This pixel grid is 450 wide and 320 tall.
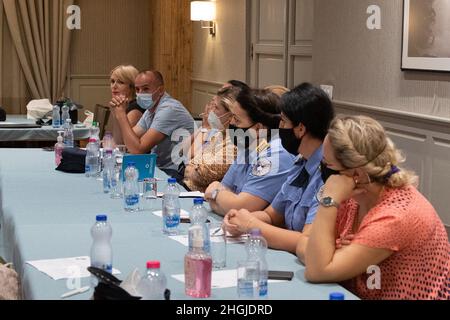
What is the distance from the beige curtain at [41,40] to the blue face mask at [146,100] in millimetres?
3917

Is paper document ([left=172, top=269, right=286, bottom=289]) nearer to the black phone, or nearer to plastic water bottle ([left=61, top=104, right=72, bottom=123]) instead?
the black phone

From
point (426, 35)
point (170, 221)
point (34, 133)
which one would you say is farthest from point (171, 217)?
point (34, 133)

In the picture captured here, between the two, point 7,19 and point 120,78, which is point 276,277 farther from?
point 7,19

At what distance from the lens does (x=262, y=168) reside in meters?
3.47

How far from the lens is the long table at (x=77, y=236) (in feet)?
7.85

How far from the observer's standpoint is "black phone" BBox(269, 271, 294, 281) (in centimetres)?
248

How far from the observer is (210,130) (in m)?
4.95

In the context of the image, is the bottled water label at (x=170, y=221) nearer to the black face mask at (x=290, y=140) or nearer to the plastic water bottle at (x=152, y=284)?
the black face mask at (x=290, y=140)

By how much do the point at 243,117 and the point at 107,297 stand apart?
5.99 feet

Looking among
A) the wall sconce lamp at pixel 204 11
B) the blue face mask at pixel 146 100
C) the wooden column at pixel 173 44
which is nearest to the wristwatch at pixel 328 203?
the blue face mask at pixel 146 100

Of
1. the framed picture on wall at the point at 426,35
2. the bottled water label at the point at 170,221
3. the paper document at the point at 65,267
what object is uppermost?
the framed picture on wall at the point at 426,35

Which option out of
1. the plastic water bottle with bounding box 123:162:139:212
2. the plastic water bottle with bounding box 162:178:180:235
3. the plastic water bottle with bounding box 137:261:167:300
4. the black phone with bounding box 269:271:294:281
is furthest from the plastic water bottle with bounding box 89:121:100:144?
the plastic water bottle with bounding box 137:261:167:300

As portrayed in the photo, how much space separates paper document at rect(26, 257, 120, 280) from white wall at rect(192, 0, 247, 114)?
5.44 m
